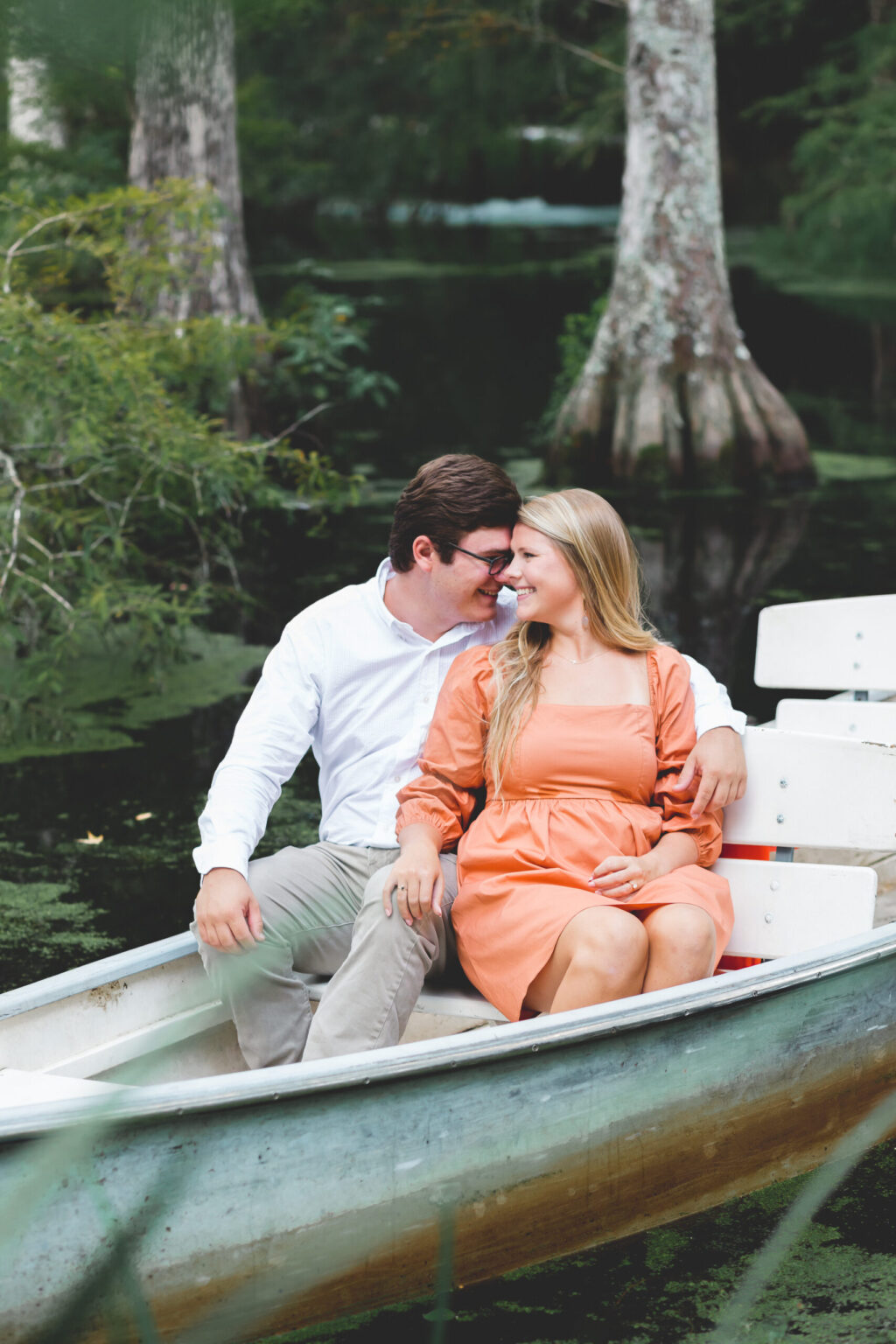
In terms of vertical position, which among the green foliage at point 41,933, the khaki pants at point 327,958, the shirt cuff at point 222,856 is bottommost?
the green foliage at point 41,933

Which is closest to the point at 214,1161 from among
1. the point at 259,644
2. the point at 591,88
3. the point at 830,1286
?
the point at 830,1286

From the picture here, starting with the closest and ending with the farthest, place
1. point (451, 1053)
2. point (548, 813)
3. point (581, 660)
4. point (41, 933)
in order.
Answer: point (451, 1053)
point (548, 813)
point (581, 660)
point (41, 933)

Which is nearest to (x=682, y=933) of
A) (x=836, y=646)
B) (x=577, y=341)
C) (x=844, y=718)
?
(x=844, y=718)

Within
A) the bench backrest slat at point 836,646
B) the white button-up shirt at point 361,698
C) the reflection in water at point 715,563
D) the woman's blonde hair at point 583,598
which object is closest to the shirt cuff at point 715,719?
the white button-up shirt at point 361,698

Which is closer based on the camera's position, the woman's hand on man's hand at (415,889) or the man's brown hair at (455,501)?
the woman's hand on man's hand at (415,889)

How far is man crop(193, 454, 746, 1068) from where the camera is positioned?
106 inches

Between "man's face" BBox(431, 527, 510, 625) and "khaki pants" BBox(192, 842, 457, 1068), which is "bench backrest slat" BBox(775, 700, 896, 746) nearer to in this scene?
"man's face" BBox(431, 527, 510, 625)

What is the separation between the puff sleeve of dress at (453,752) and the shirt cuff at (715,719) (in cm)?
38

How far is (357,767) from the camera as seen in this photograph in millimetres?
3100

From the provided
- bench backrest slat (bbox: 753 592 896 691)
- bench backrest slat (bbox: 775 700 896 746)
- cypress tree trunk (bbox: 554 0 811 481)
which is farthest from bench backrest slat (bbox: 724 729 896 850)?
cypress tree trunk (bbox: 554 0 811 481)

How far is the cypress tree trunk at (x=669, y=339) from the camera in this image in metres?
9.76

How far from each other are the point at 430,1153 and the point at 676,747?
85cm

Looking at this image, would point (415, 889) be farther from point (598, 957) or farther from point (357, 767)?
point (357, 767)

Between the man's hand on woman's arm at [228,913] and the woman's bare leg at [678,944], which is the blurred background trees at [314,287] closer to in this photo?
the man's hand on woman's arm at [228,913]
